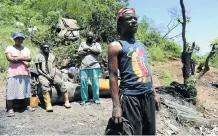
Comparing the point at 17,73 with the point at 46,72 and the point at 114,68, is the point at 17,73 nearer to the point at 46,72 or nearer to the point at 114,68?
the point at 46,72

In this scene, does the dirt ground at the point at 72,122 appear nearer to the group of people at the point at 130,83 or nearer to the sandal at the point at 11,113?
the sandal at the point at 11,113

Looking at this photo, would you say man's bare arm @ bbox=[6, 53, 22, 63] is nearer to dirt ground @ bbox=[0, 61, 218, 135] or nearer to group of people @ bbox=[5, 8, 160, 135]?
dirt ground @ bbox=[0, 61, 218, 135]

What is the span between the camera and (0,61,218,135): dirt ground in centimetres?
616

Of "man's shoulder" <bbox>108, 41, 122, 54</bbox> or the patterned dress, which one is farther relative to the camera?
the patterned dress

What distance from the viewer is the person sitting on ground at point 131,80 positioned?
313 centimetres

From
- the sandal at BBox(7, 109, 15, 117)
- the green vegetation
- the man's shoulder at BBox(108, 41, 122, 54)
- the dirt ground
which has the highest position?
the man's shoulder at BBox(108, 41, 122, 54)

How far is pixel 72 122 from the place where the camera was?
666cm

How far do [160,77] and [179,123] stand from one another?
835 centimetres

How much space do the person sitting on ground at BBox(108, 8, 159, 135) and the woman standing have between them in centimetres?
399

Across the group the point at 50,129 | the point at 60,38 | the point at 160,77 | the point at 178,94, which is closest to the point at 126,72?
the point at 50,129

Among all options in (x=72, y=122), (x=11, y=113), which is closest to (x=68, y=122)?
(x=72, y=122)

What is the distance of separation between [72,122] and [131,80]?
12.1 feet

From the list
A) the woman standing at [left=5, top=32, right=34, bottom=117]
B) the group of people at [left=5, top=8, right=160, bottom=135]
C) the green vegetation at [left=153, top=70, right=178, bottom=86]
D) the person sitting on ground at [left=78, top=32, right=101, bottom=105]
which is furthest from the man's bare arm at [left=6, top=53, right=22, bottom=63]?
the green vegetation at [left=153, top=70, right=178, bottom=86]

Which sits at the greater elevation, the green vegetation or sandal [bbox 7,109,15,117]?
the green vegetation
